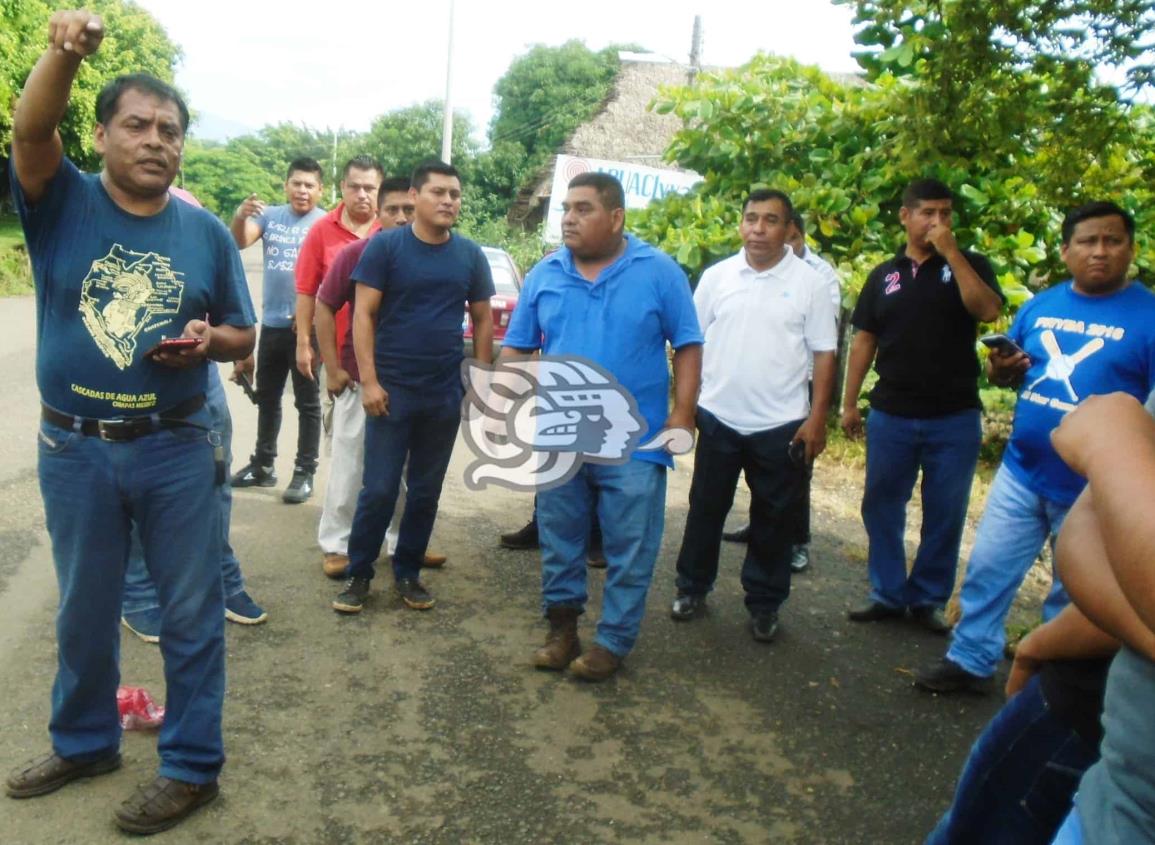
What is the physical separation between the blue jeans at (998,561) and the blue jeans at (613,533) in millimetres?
1222

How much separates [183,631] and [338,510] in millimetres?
2245

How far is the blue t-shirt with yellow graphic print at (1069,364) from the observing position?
3836 millimetres

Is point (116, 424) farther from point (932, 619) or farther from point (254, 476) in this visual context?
point (254, 476)

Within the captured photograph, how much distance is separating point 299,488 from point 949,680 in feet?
12.8

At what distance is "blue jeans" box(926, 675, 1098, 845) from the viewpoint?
2043 mm

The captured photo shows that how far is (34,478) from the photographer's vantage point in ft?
22.0

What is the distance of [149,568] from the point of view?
3.13 meters

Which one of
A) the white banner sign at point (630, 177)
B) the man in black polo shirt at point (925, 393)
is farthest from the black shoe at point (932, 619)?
the white banner sign at point (630, 177)

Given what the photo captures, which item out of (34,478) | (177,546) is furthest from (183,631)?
(34,478)

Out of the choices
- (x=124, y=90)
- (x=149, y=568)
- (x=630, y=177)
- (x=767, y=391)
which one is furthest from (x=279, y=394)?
(x=630, y=177)

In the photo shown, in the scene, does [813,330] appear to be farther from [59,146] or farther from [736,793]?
[59,146]

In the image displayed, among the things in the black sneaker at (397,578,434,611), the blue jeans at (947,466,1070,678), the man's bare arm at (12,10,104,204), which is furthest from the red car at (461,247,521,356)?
the man's bare arm at (12,10,104,204)

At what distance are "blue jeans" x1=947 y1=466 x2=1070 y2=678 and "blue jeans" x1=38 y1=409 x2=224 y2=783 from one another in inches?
108

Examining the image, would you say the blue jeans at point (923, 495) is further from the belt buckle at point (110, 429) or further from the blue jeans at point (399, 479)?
the belt buckle at point (110, 429)
